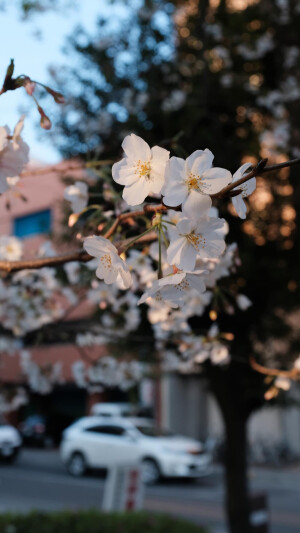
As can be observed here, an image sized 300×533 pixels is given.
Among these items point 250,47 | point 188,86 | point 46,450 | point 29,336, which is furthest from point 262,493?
point 46,450

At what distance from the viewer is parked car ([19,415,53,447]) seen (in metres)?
21.1

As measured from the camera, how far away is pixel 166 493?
12.3m

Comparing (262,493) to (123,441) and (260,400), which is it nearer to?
(260,400)

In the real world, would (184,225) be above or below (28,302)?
below

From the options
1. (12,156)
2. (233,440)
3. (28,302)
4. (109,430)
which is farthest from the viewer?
(109,430)

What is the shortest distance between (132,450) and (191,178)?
1333 centimetres

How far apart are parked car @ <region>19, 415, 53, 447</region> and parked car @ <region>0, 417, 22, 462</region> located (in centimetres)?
407

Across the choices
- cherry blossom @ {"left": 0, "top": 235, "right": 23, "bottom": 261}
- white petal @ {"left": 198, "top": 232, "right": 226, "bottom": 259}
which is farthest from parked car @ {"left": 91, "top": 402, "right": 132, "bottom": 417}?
white petal @ {"left": 198, "top": 232, "right": 226, "bottom": 259}

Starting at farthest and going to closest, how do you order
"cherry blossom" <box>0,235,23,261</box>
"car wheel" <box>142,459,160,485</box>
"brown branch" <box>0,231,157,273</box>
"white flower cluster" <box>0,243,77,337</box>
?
"car wheel" <box>142,459,160,485</box>
"white flower cluster" <box>0,243,77,337</box>
"cherry blossom" <box>0,235,23,261</box>
"brown branch" <box>0,231,157,273</box>

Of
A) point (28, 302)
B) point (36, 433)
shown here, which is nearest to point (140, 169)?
point (28, 302)

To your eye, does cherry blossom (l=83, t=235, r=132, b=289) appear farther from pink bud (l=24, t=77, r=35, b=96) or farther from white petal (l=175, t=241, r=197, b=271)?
pink bud (l=24, t=77, r=35, b=96)

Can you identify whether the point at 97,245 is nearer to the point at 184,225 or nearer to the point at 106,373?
the point at 184,225

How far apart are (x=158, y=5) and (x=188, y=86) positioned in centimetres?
106

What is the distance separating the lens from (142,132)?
5.46 meters
